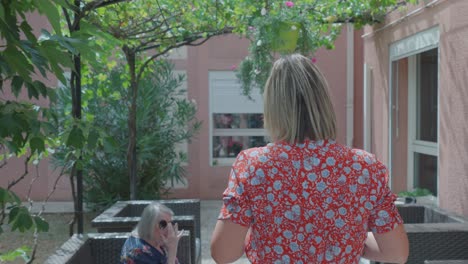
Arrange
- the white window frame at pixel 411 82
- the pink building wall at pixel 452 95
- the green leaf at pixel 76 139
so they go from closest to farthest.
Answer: the green leaf at pixel 76 139 < the pink building wall at pixel 452 95 < the white window frame at pixel 411 82

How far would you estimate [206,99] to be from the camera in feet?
32.1

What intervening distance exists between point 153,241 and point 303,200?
71.7 inches

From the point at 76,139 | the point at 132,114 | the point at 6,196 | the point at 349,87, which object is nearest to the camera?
the point at 6,196

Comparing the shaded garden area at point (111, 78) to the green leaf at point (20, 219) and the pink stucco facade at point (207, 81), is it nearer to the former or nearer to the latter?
the green leaf at point (20, 219)

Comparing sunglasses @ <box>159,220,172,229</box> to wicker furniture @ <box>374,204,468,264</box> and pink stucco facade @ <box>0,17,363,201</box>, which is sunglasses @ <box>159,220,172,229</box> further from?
pink stucco facade @ <box>0,17,363,201</box>

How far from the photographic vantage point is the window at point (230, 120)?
988 centimetres

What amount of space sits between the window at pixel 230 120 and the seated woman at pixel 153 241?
6811 millimetres

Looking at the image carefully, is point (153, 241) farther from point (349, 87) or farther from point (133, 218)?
point (349, 87)

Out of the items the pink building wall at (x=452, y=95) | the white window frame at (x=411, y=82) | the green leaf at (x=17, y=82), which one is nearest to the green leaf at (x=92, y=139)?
the green leaf at (x=17, y=82)

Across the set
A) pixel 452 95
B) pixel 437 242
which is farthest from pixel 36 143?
pixel 452 95

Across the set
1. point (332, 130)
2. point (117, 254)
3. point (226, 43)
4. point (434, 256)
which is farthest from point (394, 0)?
point (226, 43)

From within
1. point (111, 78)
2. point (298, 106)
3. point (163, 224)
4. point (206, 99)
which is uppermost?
point (111, 78)

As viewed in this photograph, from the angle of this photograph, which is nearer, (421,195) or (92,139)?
(92,139)

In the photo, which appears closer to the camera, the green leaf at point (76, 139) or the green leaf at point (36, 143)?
the green leaf at point (36, 143)
